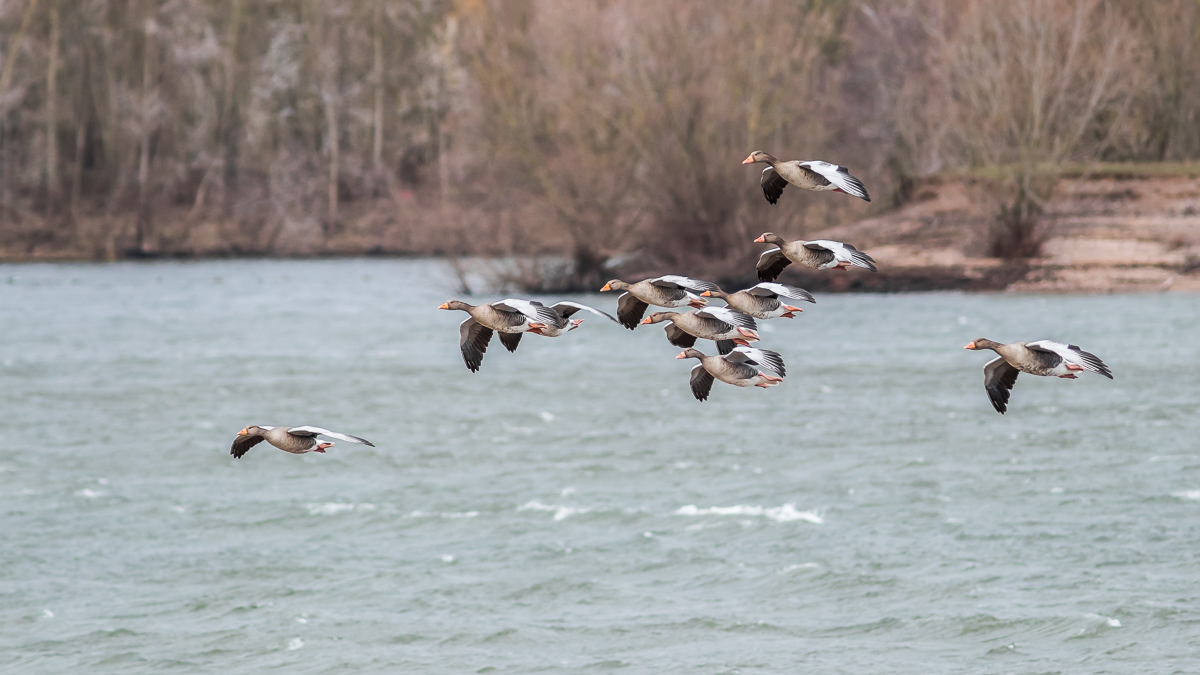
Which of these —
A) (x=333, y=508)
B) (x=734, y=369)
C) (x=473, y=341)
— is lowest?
(x=333, y=508)

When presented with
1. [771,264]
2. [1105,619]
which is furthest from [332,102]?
[771,264]

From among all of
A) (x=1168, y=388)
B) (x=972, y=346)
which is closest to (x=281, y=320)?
(x=1168, y=388)

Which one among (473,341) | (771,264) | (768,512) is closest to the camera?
(771,264)

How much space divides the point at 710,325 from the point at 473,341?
1412mm

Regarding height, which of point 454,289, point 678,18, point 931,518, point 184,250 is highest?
point 678,18

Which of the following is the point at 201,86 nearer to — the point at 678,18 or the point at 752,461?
the point at 678,18

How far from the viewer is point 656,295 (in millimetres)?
8727

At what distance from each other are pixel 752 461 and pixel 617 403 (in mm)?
7744

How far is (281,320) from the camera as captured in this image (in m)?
59.6

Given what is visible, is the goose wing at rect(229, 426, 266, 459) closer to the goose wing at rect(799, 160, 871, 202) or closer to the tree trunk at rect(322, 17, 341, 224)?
the goose wing at rect(799, 160, 871, 202)

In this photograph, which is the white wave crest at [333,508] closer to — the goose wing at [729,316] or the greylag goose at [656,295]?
the greylag goose at [656,295]

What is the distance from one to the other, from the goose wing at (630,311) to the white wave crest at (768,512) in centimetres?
1993

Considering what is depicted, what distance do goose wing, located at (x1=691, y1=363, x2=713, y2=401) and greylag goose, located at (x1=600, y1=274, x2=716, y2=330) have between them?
0.76 meters

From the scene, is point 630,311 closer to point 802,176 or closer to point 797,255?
point 797,255
